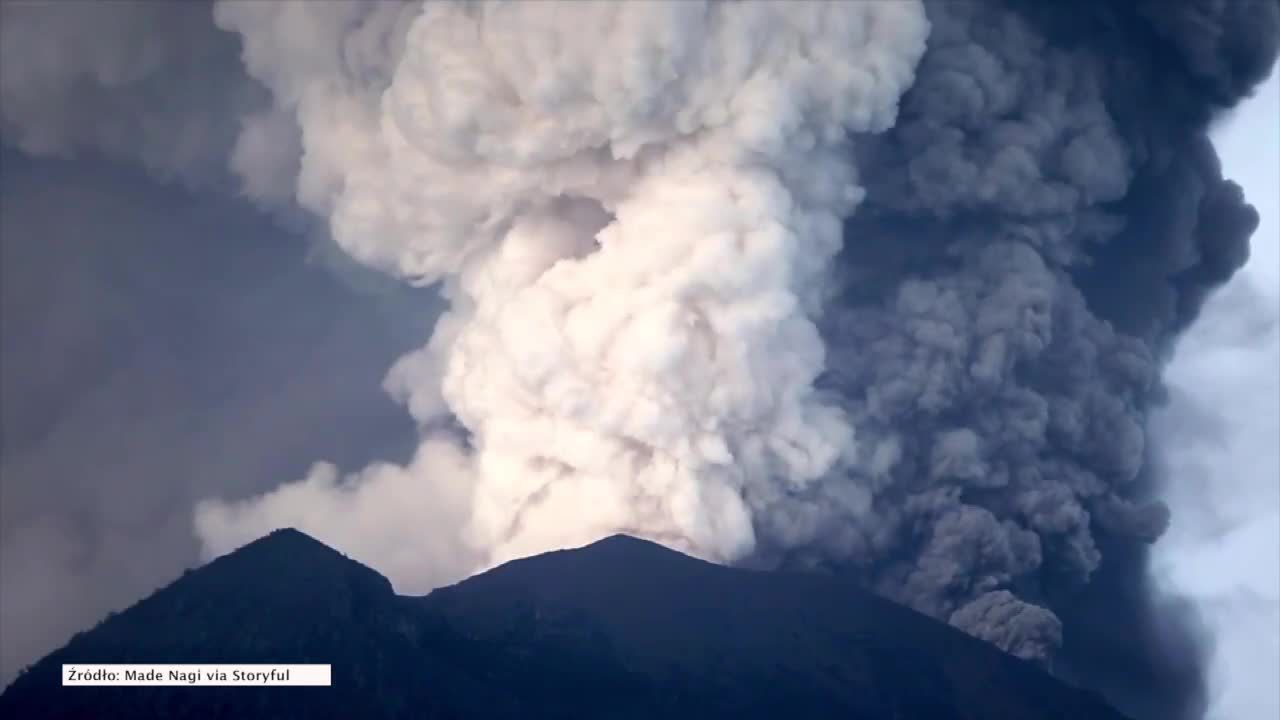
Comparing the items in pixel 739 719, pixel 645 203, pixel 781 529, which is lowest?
pixel 739 719

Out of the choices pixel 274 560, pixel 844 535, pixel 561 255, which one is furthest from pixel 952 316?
pixel 274 560

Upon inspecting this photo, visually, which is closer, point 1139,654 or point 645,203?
point 645,203

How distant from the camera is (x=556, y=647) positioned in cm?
4412

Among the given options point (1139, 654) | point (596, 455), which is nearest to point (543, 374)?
point (596, 455)

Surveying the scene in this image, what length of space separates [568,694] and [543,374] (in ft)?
22.0

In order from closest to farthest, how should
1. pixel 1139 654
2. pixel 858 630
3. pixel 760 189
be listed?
1. pixel 760 189
2. pixel 858 630
3. pixel 1139 654

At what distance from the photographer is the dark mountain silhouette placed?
134ft

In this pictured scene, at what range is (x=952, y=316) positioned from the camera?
4322cm

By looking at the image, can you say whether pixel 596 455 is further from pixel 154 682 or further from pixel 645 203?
pixel 154 682

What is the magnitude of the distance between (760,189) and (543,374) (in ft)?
17.8

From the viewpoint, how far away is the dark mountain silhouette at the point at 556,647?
4088 cm

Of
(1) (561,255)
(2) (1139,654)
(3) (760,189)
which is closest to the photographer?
(3) (760,189)

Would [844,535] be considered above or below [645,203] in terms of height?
below

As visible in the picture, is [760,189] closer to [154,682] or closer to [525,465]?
[525,465]
